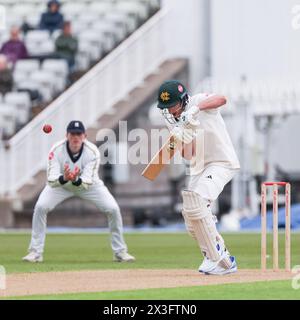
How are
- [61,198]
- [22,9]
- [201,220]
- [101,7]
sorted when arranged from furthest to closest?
[22,9] → [101,7] → [61,198] → [201,220]

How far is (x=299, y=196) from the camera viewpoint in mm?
27609

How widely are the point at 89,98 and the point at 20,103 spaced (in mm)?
1469

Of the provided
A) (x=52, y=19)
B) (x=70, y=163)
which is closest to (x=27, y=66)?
(x=52, y=19)

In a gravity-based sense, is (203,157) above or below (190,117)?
below

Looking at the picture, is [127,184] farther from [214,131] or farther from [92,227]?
[214,131]

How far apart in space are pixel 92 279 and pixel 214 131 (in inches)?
72.4

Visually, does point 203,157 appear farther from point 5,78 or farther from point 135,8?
point 135,8

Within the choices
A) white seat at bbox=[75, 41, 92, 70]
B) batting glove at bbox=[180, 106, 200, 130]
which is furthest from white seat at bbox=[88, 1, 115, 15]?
batting glove at bbox=[180, 106, 200, 130]

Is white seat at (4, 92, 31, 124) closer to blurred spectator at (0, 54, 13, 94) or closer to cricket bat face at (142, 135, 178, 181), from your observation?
blurred spectator at (0, 54, 13, 94)

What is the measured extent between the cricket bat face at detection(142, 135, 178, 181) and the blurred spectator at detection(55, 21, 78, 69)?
15.8 metres

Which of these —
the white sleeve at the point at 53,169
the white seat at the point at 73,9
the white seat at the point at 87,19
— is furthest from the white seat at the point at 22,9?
the white sleeve at the point at 53,169

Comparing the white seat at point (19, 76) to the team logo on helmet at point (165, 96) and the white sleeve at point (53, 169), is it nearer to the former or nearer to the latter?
the white sleeve at point (53, 169)

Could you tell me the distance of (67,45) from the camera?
27906 millimetres
